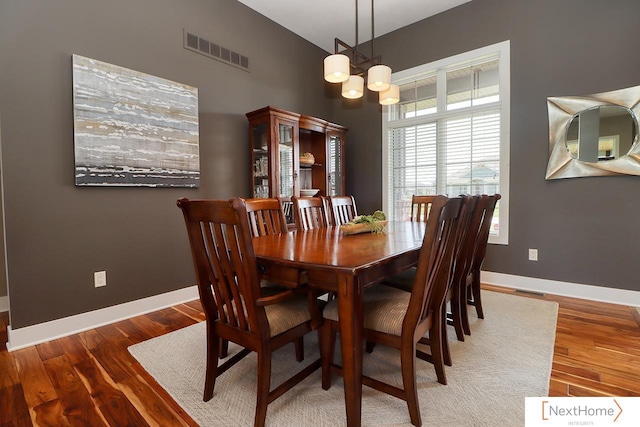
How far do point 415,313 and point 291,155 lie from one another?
2.67m

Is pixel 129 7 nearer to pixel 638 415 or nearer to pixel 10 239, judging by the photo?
pixel 10 239

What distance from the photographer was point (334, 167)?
13.9 feet

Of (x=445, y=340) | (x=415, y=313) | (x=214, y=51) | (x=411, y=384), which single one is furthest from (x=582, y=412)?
(x=214, y=51)

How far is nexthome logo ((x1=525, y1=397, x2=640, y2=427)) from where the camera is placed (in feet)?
4.25

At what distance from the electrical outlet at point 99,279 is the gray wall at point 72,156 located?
0.11ft

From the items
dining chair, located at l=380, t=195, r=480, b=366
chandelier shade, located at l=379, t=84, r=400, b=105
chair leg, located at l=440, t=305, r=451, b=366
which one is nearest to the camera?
chair leg, located at l=440, t=305, r=451, b=366

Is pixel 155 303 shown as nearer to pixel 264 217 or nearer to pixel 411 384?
pixel 264 217

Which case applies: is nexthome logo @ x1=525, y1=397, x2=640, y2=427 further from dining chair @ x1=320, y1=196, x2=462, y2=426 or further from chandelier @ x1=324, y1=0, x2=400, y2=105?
chandelier @ x1=324, y1=0, x2=400, y2=105

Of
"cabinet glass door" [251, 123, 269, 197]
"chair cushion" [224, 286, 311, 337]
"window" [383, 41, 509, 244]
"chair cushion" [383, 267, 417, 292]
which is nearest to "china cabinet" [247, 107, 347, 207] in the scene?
"cabinet glass door" [251, 123, 269, 197]

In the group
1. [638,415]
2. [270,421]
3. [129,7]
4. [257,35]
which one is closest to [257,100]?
[257,35]

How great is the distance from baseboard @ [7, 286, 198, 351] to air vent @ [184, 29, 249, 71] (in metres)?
2.39

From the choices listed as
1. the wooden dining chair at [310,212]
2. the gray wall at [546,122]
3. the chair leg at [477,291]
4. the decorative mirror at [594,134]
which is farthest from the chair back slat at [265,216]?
the decorative mirror at [594,134]

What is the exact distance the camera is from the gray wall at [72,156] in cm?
211

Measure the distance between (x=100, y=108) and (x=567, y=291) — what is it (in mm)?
4504
